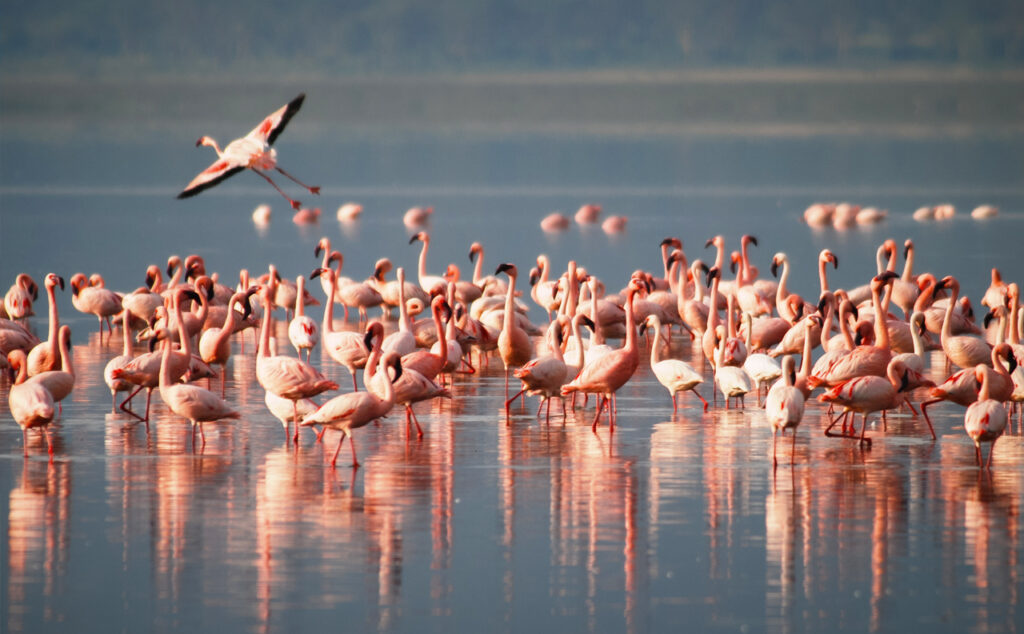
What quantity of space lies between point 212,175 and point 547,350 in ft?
11.8

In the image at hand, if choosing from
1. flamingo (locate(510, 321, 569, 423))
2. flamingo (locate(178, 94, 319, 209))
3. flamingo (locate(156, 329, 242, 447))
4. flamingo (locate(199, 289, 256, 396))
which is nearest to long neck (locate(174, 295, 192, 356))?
flamingo (locate(199, 289, 256, 396))

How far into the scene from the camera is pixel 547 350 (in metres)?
15.2

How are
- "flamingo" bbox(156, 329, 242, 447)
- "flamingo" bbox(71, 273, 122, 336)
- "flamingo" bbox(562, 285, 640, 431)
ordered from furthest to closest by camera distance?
"flamingo" bbox(71, 273, 122, 336) < "flamingo" bbox(562, 285, 640, 431) < "flamingo" bbox(156, 329, 242, 447)

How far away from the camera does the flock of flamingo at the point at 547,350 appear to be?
10148 mm

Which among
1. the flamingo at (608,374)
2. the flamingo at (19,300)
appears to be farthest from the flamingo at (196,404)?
the flamingo at (19,300)

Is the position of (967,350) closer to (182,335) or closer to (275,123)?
(182,335)

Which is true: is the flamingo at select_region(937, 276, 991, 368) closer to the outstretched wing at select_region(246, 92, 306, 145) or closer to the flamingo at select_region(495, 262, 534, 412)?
the flamingo at select_region(495, 262, 534, 412)

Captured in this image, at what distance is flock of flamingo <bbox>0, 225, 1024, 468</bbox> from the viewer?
10148mm

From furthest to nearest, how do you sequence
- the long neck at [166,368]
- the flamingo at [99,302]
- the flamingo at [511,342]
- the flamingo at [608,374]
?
1. the flamingo at [99,302]
2. the flamingo at [511,342]
3. the flamingo at [608,374]
4. the long neck at [166,368]

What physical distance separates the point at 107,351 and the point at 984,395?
8587mm

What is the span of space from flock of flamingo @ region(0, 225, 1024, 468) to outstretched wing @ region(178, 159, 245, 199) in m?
0.88

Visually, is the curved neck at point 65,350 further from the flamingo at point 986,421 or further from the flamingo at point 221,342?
the flamingo at point 986,421

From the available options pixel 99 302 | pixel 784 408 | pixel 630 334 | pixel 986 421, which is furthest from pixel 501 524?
pixel 99 302

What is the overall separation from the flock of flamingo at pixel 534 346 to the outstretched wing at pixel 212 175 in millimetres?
28
